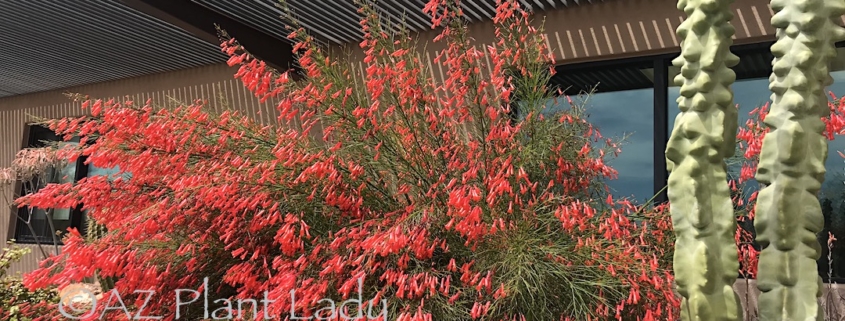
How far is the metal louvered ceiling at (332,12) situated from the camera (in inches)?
159

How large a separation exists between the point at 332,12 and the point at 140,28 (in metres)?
1.63

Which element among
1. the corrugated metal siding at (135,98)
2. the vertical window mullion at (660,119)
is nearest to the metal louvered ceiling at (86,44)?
the corrugated metal siding at (135,98)

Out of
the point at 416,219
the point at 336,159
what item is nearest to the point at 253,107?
the point at 336,159

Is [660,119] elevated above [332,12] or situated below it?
below

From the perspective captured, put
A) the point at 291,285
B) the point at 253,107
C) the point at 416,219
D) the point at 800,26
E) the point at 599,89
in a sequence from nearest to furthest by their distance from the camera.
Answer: the point at 800,26
the point at 291,285
the point at 416,219
the point at 599,89
the point at 253,107

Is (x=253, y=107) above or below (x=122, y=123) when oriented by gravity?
above

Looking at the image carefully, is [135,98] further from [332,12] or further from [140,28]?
[332,12]

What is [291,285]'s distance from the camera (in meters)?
2.03

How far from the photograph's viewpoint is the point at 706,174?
1123 mm

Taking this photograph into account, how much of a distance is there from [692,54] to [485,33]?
3342 millimetres

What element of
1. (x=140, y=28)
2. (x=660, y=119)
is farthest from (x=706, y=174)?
(x=140, y=28)

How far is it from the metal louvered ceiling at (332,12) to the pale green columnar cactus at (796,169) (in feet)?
9.21

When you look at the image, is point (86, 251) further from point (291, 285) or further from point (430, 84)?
point (430, 84)

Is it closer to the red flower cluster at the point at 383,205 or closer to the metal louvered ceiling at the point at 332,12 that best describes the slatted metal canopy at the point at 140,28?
the metal louvered ceiling at the point at 332,12
